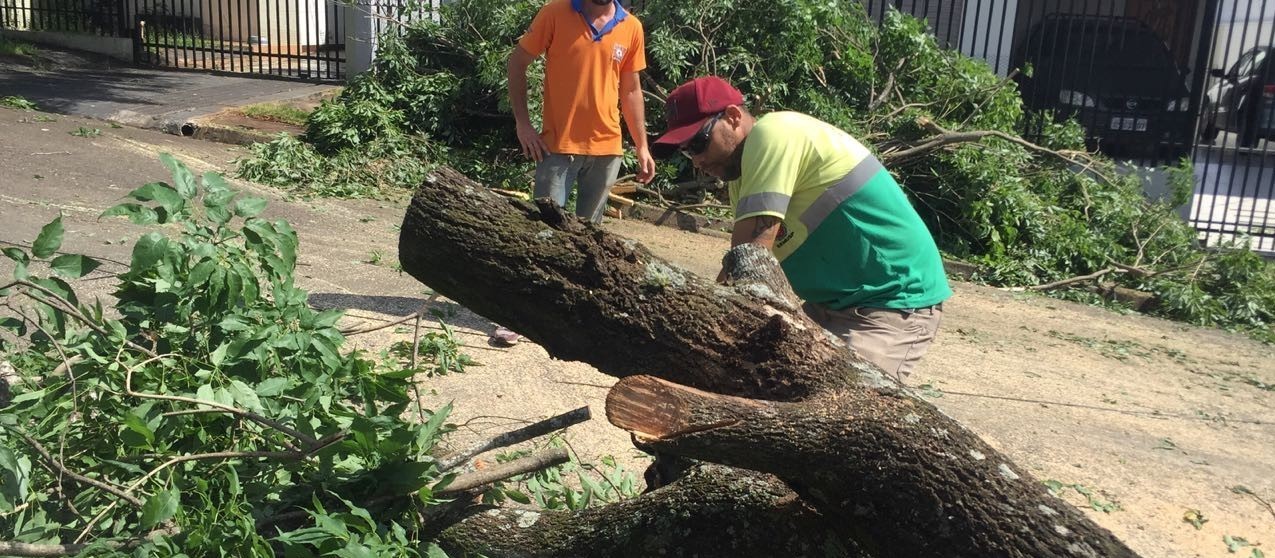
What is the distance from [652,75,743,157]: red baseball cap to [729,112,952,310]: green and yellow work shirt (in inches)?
5.8

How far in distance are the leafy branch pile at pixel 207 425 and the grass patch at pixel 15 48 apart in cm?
1372

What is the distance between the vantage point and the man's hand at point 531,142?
5887 millimetres

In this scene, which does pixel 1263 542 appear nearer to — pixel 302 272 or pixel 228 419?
pixel 228 419

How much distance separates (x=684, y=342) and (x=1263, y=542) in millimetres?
2810

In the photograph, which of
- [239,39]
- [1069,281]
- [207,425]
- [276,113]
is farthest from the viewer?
[239,39]

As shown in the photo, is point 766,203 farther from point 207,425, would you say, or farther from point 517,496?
point 207,425

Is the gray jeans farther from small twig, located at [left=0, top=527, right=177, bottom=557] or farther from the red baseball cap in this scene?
small twig, located at [left=0, top=527, right=177, bottom=557]

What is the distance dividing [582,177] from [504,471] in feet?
10.6

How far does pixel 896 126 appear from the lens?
9.95m

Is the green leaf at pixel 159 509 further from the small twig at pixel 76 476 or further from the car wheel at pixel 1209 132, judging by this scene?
the car wheel at pixel 1209 132

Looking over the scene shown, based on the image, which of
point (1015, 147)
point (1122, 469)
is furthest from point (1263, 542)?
point (1015, 147)

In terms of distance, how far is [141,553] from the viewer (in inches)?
110

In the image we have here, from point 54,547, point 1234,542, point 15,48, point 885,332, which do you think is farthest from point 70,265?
point 15,48

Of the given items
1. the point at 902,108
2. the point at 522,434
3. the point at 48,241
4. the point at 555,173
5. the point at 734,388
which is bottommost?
the point at 522,434
